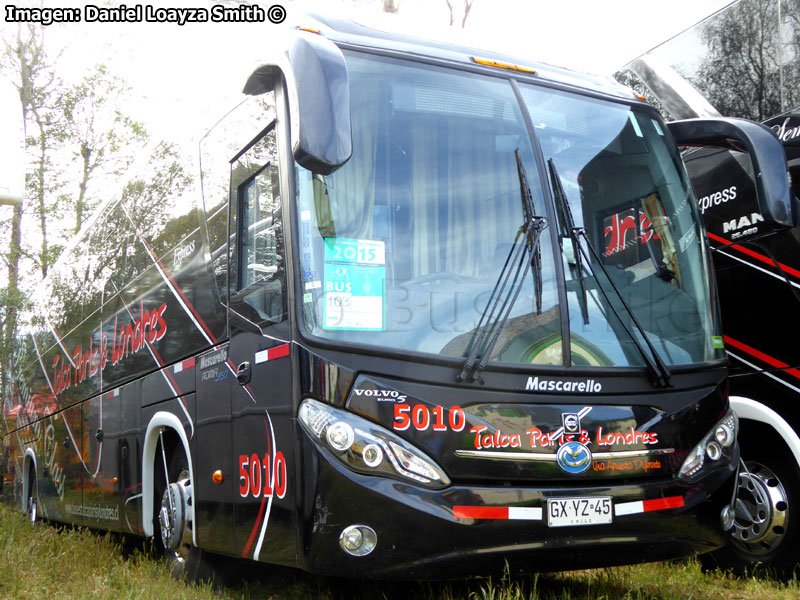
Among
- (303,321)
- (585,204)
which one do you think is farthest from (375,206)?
(585,204)

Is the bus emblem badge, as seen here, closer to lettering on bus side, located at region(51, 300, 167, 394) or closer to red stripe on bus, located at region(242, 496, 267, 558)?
red stripe on bus, located at region(242, 496, 267, 558)

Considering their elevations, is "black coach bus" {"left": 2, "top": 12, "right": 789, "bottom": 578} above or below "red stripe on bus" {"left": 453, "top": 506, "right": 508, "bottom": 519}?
above

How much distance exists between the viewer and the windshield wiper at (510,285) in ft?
14.1

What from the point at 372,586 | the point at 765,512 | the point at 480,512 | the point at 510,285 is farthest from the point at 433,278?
the point at 765,512

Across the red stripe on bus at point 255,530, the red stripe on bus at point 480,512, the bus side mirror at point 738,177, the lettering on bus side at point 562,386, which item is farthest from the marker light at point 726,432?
the red stripe on bus at point 255,530

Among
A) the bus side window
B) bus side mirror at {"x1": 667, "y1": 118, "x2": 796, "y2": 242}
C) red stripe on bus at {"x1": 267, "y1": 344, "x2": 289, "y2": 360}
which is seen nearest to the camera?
red stripe on bus at {"x1": 267, "y1": 344, "x2": 289, "y2": 360}

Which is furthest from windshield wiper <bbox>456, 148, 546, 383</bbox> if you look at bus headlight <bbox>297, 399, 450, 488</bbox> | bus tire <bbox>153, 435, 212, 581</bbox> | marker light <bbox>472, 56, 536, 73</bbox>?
bus tire <bbox>153, 435, 212, 581</bbox>

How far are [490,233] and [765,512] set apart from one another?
2.61 m

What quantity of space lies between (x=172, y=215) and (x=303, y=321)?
9.30 ft

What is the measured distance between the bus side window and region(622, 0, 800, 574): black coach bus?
266 cm

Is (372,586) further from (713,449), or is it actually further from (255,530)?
(713,449)

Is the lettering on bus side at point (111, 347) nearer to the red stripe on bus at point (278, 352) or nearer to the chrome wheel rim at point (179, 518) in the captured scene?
the chrome wheel rim at point (179, 518)

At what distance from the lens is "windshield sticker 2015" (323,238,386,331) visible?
427 cm

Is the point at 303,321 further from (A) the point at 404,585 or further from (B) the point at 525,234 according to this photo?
(A) the point at 404,585
